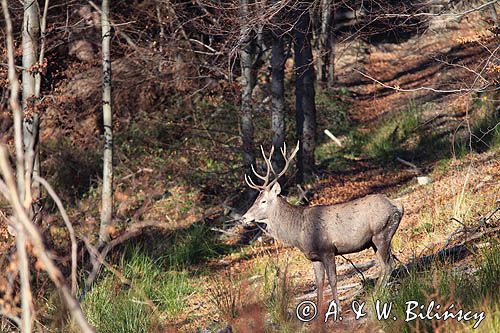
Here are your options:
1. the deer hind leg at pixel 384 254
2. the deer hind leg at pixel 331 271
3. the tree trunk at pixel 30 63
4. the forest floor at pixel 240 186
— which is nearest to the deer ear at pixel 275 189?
the forest floor at pixel 240 186

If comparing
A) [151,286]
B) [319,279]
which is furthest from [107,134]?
[319,279]

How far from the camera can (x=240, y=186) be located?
15.2 m

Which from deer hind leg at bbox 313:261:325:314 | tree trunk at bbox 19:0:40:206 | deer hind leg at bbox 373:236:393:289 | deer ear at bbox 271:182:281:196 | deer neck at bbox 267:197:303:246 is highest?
tree trunk at bbox 19:0:40:206

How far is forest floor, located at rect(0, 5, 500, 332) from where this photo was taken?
8.74m

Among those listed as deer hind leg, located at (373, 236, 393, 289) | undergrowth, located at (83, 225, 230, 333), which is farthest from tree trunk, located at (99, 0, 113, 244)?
deer hind leg, located at (373, 236, 393, 289)

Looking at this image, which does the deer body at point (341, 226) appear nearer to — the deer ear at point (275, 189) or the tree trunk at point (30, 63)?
the deer ear at point (275, 189)

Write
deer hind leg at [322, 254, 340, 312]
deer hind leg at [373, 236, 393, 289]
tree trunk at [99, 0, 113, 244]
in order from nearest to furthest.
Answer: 1. deer hind leg at [322, 254, 340, 312]
2. deer hind leg at [373, 236, 393, 289]
3. tree trunk at [99, 0, 113, 244]

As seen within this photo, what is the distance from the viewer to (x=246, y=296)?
8375 millimetres

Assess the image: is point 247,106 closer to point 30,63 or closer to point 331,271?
point 30,63

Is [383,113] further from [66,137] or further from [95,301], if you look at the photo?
[95,301]

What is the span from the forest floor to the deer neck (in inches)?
14.4

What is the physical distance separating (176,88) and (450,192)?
9.02 metres

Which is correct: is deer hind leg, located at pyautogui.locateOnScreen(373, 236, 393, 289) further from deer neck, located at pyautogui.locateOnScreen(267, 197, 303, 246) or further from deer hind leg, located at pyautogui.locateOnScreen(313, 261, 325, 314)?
deer neck, located at pyautogui.locateOnScreen(267, 197, 303, 246)

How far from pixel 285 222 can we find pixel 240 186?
21.8 ft
